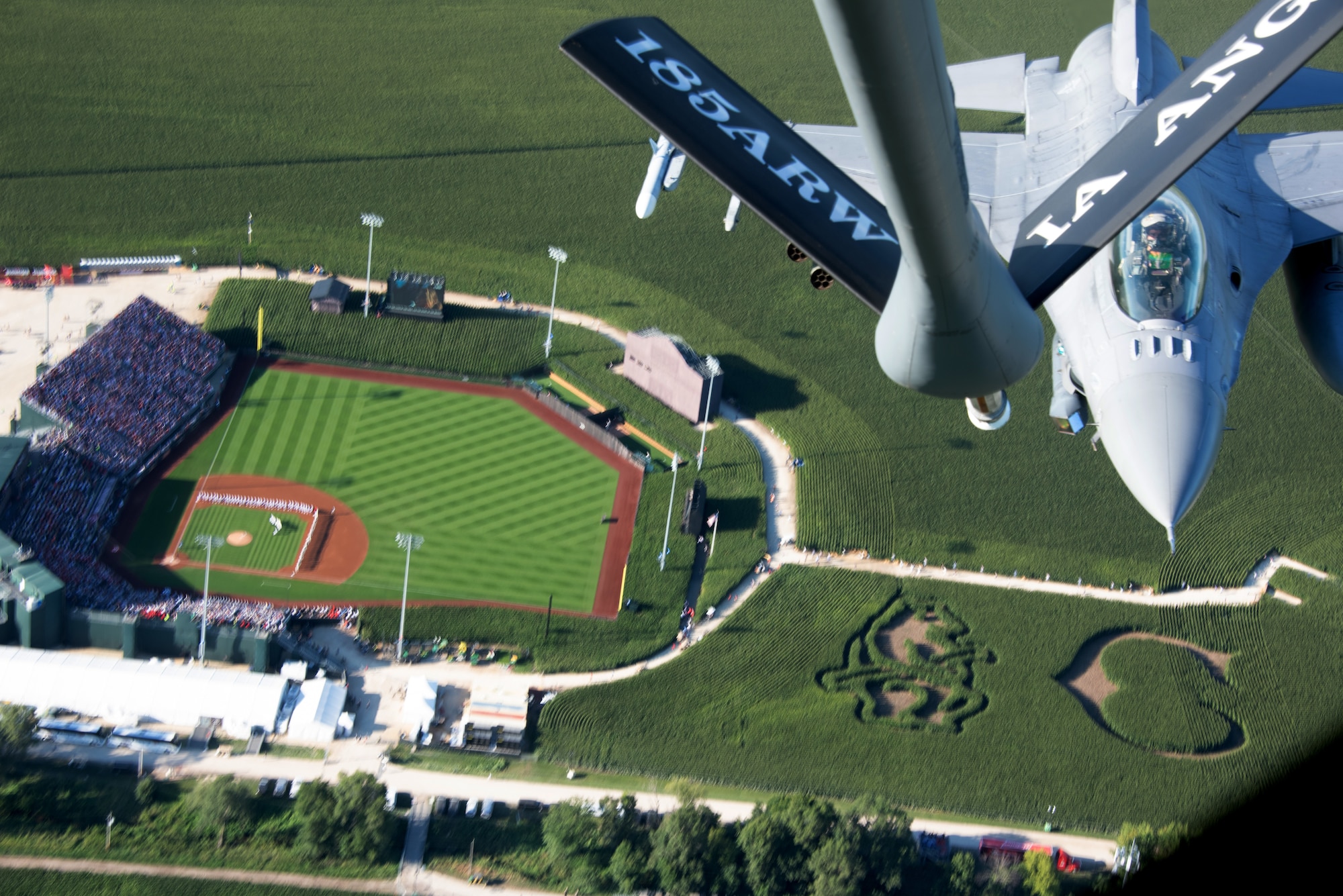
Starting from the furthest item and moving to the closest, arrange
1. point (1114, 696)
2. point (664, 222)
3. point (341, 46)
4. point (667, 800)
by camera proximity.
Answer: point (341, 46) < point (664, 222) < point (1114, 696) < point (667, 800)

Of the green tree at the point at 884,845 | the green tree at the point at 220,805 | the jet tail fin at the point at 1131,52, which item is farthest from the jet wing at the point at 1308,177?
the green tree at the point at 220,805

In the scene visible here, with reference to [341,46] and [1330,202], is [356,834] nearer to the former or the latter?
[1330,202]

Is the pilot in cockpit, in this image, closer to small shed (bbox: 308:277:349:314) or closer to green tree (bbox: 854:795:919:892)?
green tree (bbox: 854:795:919:892)

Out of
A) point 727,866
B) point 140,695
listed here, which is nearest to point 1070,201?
point 727,866

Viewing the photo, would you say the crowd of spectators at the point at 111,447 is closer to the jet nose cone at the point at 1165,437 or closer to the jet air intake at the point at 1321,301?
the jet nose cone at the point at 1165,437

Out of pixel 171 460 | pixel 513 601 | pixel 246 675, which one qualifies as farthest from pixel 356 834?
pixel 171 460
